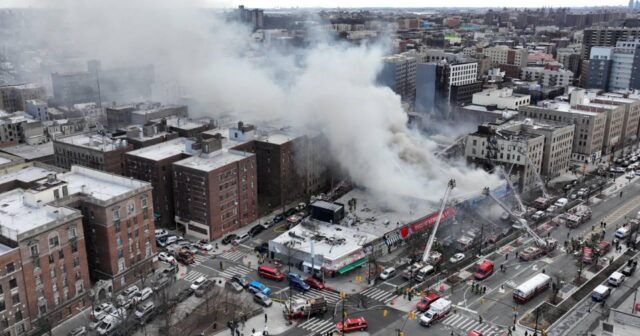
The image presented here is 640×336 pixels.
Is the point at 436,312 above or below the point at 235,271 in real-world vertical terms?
above

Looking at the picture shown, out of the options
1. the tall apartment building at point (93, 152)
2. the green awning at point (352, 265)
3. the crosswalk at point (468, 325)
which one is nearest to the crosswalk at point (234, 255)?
the green awning at point (352, 265)

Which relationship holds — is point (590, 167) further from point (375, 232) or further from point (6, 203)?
point (6, 203)

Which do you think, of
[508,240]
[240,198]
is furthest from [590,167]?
[240,198]

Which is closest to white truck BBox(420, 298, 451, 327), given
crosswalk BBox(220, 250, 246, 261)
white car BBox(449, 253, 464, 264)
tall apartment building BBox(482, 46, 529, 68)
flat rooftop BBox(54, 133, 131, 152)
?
white car BBox(449, 253, 464, 264)

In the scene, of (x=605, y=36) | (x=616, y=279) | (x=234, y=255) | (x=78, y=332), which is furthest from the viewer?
(x=605, y=36)

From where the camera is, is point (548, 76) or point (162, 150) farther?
point (548, 76)

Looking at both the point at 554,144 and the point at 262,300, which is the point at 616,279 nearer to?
the point at 262,300

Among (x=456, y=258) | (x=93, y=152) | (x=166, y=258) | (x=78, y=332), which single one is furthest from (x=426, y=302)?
(x=93, y=152)
